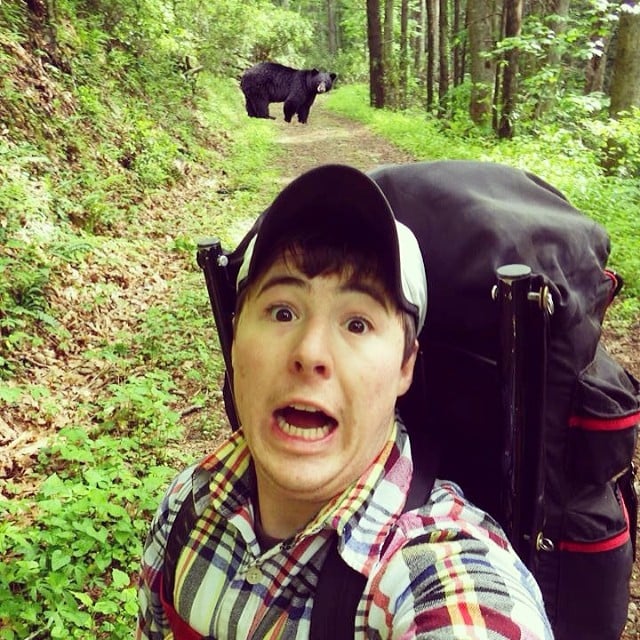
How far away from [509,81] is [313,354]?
11.1m

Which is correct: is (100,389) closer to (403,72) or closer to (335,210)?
(335,210)

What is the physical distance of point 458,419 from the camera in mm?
1366

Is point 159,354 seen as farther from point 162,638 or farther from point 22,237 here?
point 162,638

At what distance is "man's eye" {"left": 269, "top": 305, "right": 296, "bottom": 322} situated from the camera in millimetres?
1207

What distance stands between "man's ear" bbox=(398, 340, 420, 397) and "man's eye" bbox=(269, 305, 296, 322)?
0.26 metres

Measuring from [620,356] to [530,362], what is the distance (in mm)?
3876

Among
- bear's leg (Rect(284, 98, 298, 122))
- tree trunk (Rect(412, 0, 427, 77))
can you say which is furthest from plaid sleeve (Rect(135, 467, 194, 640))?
tree trunk (Rect(412, 0, 427, 77))

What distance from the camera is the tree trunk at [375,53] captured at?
1861cm

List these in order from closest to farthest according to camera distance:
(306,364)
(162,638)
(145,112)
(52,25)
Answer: (306,364)
(162,638)
(52,25)
(145,112)

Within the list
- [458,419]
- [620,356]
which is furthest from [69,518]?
[620,356]

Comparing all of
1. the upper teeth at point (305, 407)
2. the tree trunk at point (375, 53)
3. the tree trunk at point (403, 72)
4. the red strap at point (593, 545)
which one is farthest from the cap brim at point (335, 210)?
the tree trunk at point (403, 72)

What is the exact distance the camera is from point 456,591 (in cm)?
101

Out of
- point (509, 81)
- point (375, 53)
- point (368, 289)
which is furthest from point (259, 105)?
point (368, 289)

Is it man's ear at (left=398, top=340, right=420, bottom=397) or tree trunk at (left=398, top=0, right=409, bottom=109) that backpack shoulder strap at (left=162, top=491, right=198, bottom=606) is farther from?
tree trunk at (left=398, top=0, right=409, bottom=109)
